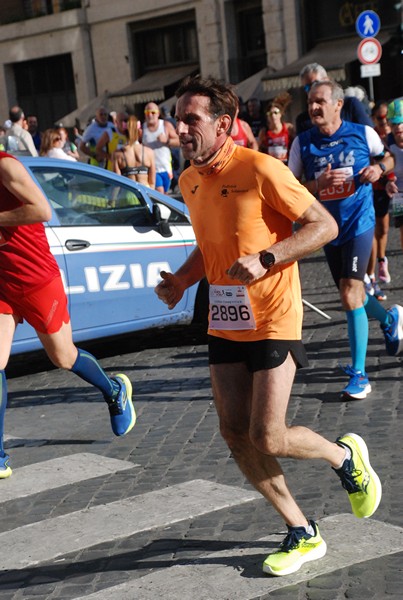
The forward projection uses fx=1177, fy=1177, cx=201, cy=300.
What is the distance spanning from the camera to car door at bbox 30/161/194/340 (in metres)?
8.80

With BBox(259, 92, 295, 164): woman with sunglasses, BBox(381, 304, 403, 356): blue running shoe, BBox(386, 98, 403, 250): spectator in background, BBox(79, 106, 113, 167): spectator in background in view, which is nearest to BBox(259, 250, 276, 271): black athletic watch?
BBox(381, 304, 403, 356): blue running shoe

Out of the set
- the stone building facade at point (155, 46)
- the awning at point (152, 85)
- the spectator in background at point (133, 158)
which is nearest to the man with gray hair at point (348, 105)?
the spectator in background at point (133, 158)

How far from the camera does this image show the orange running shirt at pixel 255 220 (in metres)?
4.42

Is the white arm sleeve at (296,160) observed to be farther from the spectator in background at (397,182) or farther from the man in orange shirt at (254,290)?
the man in orange shirt at (254,290)

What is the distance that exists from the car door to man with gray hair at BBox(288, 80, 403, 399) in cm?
191

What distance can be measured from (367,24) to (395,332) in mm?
14562

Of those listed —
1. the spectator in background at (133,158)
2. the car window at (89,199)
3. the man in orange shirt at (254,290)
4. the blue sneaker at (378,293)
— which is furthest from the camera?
the spectator in background at (133,158)

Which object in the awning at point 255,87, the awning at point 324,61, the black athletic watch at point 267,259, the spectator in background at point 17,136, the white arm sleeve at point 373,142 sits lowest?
the awning at point 255,87

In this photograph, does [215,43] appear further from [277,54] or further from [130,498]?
[130,498]

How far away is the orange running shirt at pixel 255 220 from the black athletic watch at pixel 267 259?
0.20 m

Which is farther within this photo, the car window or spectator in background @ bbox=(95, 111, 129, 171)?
spectator in background @ bbox=(95, 111, 129, 171)

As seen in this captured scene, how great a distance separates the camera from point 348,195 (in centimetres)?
753

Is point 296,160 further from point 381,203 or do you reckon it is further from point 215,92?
point 381,203

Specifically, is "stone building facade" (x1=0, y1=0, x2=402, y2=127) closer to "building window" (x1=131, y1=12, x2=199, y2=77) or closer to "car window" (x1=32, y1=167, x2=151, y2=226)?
"building window" (x1=131, y1=12, x2=199, y2=77)
